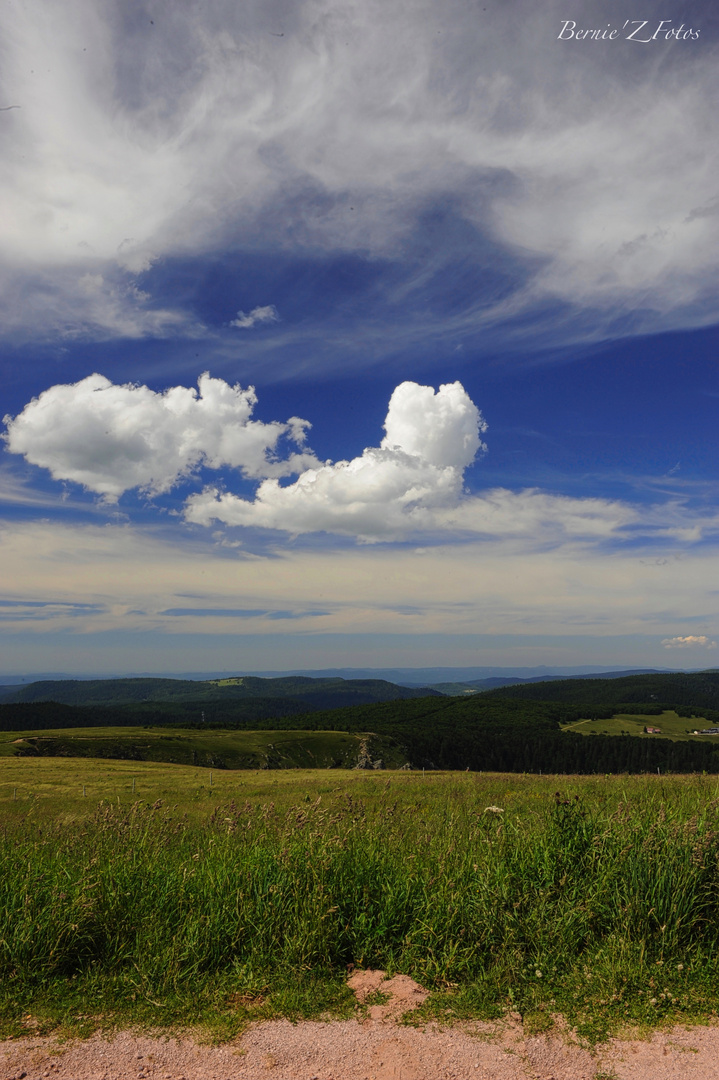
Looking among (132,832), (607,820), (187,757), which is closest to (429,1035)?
(607,820)

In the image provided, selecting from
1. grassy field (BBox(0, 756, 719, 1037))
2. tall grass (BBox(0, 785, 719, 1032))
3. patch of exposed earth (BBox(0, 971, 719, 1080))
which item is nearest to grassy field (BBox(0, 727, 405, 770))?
grassy field (BBox(0, 756, 719, 1037))

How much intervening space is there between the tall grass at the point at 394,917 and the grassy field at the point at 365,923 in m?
0.02

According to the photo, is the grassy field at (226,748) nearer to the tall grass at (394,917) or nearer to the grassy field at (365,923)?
the grassy field at (365,923)

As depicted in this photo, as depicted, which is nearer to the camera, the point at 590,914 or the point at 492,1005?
the point at 492,1005

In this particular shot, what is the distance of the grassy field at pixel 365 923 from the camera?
487 centimetres

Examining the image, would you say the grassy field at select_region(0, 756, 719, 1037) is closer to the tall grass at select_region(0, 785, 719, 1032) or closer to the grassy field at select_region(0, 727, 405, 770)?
the tall grass at select_region(0, 785, 719, 1032)

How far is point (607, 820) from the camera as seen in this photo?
22.8 feet

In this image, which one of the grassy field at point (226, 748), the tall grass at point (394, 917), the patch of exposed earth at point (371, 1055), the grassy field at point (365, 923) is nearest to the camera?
the patch of exposed earth at point (371, 1055)

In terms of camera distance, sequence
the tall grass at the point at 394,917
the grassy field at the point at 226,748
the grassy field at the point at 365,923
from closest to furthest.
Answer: the grassy field at the point at 365,923 → the tall grass at the point at 394,917 → the grassy field at the point at 226,748

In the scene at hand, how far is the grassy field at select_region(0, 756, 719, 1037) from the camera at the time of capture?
4871mm

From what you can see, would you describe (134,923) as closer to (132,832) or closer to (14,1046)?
(14,1046)

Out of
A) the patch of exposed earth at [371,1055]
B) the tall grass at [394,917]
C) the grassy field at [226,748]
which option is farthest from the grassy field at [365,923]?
the grassy field at [226,748]

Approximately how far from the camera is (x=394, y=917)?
5.93m

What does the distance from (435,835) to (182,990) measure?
3.65 meters
